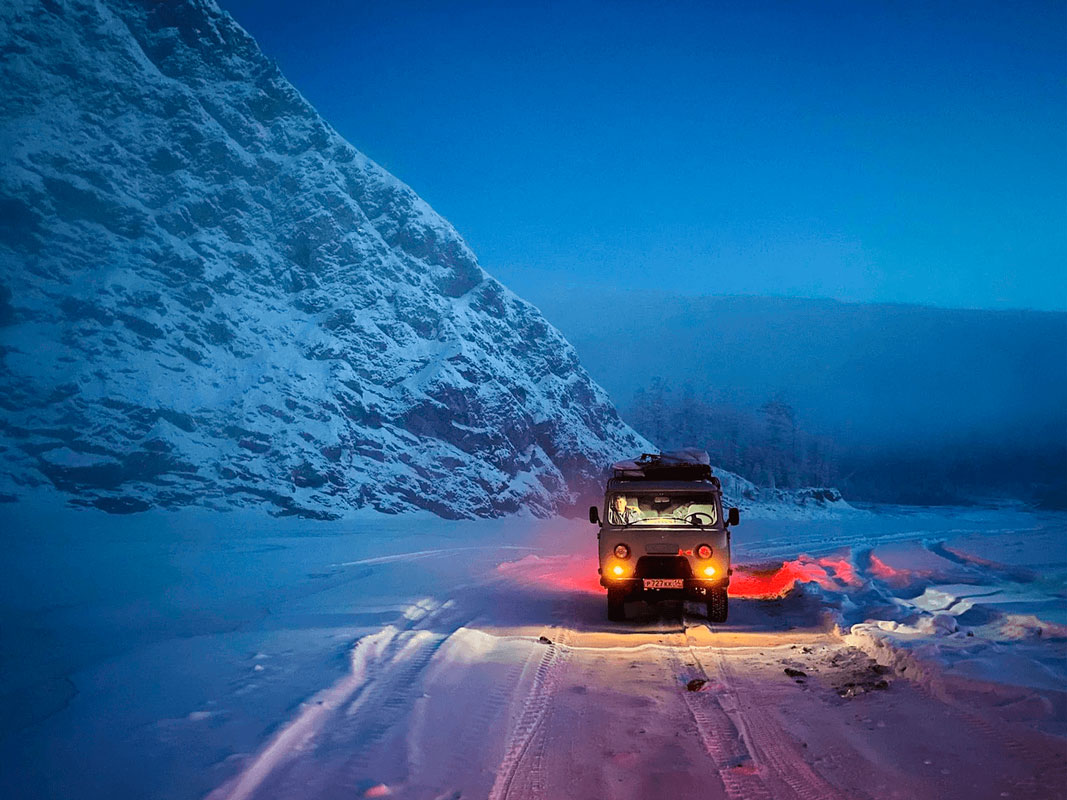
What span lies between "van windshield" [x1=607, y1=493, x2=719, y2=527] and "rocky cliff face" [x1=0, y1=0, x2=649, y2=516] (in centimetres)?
3835

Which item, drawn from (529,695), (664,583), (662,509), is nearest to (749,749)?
(529,695)

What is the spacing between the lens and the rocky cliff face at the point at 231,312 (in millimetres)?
47812

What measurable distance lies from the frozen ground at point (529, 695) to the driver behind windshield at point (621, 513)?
2.07 meters

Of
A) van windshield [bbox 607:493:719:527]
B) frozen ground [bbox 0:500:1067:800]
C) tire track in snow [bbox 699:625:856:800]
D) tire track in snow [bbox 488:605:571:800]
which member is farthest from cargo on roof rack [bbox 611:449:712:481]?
tire track in snow [bbox 699:625:856:800]

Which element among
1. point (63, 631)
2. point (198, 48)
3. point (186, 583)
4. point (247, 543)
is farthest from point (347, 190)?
point (63, 631)

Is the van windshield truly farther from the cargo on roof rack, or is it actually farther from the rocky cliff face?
the rocky cliff face

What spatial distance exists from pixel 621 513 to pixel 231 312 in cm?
5399

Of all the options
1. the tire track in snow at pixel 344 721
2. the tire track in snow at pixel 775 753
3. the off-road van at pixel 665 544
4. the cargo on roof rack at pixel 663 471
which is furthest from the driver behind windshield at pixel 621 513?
the tire track in snow at pixel 775 753

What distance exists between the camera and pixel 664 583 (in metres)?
13.1

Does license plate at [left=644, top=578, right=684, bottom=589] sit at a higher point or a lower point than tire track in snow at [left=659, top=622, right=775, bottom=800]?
higher

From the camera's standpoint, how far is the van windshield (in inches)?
546

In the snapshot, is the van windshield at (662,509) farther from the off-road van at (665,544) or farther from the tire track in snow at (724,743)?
the tire track in snow at (724,743)

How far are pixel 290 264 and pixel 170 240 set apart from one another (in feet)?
35.8

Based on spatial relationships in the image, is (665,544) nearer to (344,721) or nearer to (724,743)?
(724,743)
